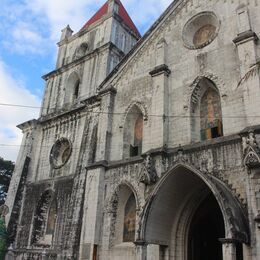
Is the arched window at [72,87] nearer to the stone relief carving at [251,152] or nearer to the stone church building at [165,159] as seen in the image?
the stone church building at [165,159]

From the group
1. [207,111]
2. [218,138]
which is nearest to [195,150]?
[218,138]

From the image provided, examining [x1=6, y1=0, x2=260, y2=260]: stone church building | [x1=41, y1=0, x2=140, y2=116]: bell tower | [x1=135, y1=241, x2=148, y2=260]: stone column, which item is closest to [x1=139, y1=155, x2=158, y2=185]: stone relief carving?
[x1=6, y1=0, x2=260, y2=260]: stone church building

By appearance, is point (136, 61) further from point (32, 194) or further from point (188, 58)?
point (32, 194)

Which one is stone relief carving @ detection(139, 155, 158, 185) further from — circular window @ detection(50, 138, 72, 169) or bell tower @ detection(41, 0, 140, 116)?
bell tower @ detection(41, 0, 140, 116)

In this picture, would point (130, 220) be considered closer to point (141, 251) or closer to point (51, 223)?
point (141, 251)

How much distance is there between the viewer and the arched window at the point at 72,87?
2122cm

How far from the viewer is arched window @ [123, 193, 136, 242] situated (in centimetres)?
1309

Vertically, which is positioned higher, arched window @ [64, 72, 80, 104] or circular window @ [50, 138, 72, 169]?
arched window @ [64, 72, 80, 104]

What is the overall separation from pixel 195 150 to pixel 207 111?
1886 mm

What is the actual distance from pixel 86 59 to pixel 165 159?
11.1 m

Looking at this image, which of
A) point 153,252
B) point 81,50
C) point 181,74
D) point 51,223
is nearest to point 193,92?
point 181,74

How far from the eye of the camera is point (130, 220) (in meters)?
13.4

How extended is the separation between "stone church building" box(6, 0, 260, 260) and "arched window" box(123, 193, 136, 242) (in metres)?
0.04

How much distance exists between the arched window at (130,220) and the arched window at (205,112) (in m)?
3.60
